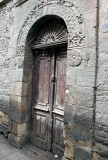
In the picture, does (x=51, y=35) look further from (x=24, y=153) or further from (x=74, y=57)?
(x=24, y=153)

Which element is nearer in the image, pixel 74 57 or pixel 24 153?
pixel 74 57

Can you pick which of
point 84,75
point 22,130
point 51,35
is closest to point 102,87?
point 84,75

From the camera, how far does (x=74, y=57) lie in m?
2.11

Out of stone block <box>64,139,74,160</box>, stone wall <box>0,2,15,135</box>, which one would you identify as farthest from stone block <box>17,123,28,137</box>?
stone block <box>64,139,74,160</box>

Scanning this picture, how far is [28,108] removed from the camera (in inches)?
122

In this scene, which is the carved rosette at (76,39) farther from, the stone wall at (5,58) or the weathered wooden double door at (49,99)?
the stone wall at (5,58)

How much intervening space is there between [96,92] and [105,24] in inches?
41.7

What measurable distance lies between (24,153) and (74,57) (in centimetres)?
235

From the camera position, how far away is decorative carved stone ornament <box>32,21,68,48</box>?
2.60m

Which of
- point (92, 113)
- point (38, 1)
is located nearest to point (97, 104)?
point (92, 113)

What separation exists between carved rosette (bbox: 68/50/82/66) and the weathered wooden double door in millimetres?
461

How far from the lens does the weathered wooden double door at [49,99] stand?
2639mm

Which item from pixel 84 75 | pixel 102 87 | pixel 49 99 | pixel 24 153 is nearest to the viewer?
pixel 102 87

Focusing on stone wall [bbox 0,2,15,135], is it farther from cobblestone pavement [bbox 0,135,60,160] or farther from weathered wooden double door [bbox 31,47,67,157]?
weathered wooden double door [bbox 31,47,67,157]
